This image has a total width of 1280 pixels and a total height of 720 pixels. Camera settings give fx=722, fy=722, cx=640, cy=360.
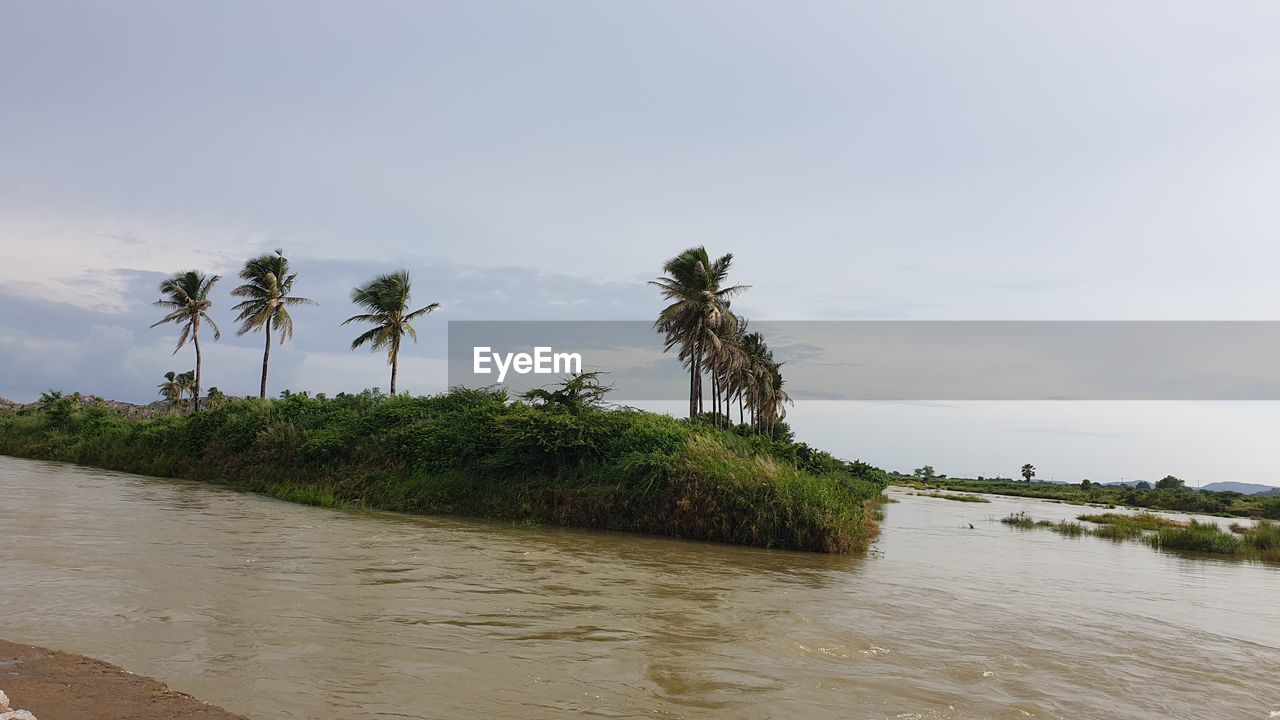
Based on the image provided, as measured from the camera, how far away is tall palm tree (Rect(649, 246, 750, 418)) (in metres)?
37.0

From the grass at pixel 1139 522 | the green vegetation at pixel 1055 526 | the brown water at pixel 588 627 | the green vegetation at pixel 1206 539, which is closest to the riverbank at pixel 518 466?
the brown water at pixel 588 627

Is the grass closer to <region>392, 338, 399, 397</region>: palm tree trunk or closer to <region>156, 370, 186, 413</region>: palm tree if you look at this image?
<region>392, 338, 399, 397</region>: palm tree trunk

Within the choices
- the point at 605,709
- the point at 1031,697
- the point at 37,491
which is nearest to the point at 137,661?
the point at 605,709

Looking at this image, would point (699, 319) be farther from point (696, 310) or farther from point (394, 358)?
point (394, 358)

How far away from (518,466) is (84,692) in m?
15.5

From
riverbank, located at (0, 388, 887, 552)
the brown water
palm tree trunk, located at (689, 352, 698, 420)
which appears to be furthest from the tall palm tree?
the brown water

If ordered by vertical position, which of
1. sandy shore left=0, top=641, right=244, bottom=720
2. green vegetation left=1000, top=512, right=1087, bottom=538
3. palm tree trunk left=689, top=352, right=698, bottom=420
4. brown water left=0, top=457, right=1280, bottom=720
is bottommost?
green vegetation left=1000, top=512, right=1087, bottom=538

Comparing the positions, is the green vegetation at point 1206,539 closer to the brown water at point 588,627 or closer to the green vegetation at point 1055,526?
the green vegetation at point 1055,526

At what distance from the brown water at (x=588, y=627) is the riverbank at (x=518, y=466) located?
2065 mm

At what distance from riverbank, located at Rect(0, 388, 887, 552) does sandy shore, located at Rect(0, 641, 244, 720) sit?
12.9 meters

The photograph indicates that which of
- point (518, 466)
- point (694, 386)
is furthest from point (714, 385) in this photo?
point (518, 466)

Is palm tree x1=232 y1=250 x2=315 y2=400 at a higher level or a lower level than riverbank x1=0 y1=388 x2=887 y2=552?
higher

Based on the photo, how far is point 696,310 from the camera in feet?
123

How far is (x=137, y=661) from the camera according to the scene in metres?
4.95
